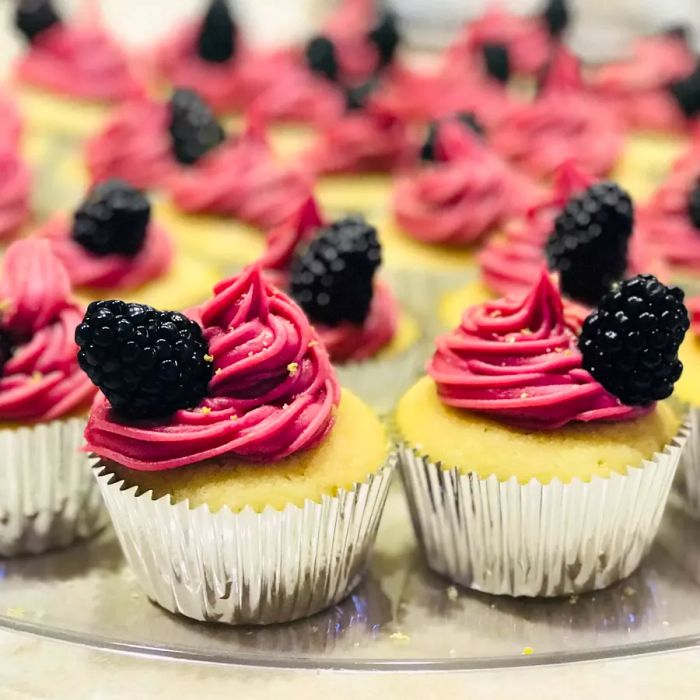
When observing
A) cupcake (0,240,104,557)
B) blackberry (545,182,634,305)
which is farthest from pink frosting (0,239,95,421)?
blackberry (545,182,634,305)

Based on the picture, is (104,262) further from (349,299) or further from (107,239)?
(349,299)

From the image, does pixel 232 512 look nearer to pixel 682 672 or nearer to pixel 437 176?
pixel 682 672

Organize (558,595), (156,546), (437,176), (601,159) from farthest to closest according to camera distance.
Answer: (601,159) < (437,176) < (558,595) < (156,546)

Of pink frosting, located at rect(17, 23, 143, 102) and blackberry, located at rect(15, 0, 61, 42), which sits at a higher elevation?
blackberry, located at rect(15, 0, 61, 42)

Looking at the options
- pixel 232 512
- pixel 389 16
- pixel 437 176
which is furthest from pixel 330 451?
pixel 389 16

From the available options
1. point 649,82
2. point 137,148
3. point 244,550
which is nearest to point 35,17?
point 137,148

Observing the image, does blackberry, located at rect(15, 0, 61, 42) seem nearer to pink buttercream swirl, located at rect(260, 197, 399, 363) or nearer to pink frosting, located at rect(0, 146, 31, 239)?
pink frosting, located at rect(0, 146, 31, 239)
